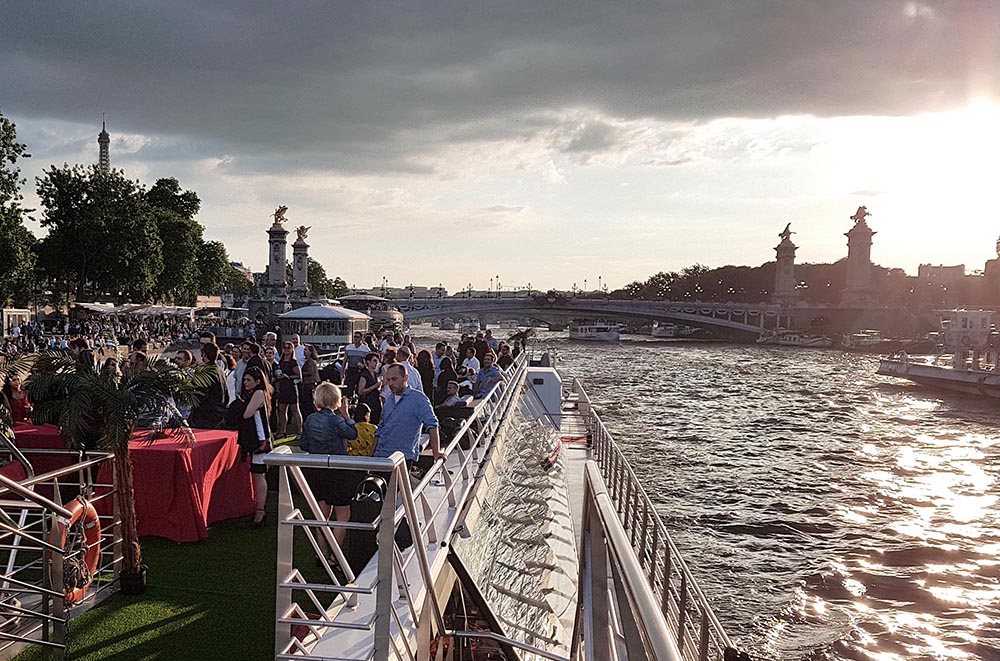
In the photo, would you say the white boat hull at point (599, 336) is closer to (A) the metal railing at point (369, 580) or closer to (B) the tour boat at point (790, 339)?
(B) the tour boat at point (790, 339)

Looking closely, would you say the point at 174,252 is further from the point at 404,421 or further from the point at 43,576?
the point at 43,576

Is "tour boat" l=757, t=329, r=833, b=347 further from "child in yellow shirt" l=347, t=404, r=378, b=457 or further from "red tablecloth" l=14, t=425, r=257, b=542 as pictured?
"red tablecloth" l=14, t=425, r=257, b=542

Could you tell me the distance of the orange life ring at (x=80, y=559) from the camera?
455cm

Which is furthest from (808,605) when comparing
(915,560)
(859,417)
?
(859,417)

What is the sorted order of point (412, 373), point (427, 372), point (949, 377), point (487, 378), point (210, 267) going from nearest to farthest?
point (412, 373) → point (427, 372) → point (487, 378) → point (949, 377) → point (210, 267)

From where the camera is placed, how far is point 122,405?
5086 mm

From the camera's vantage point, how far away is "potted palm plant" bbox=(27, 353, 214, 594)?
5.08 m

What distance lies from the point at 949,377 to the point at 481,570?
50.3 m

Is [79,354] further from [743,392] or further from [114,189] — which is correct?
[114,189]

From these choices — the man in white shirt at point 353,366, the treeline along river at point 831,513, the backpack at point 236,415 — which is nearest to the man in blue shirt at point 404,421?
the backpack at point 236,415

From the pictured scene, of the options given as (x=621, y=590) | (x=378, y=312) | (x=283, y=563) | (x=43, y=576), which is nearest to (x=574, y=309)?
(x=378, y=312)

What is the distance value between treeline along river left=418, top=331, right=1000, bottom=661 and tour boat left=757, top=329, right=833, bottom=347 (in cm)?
5413

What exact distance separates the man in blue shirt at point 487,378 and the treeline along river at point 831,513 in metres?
4.95

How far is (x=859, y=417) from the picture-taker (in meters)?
33.8
